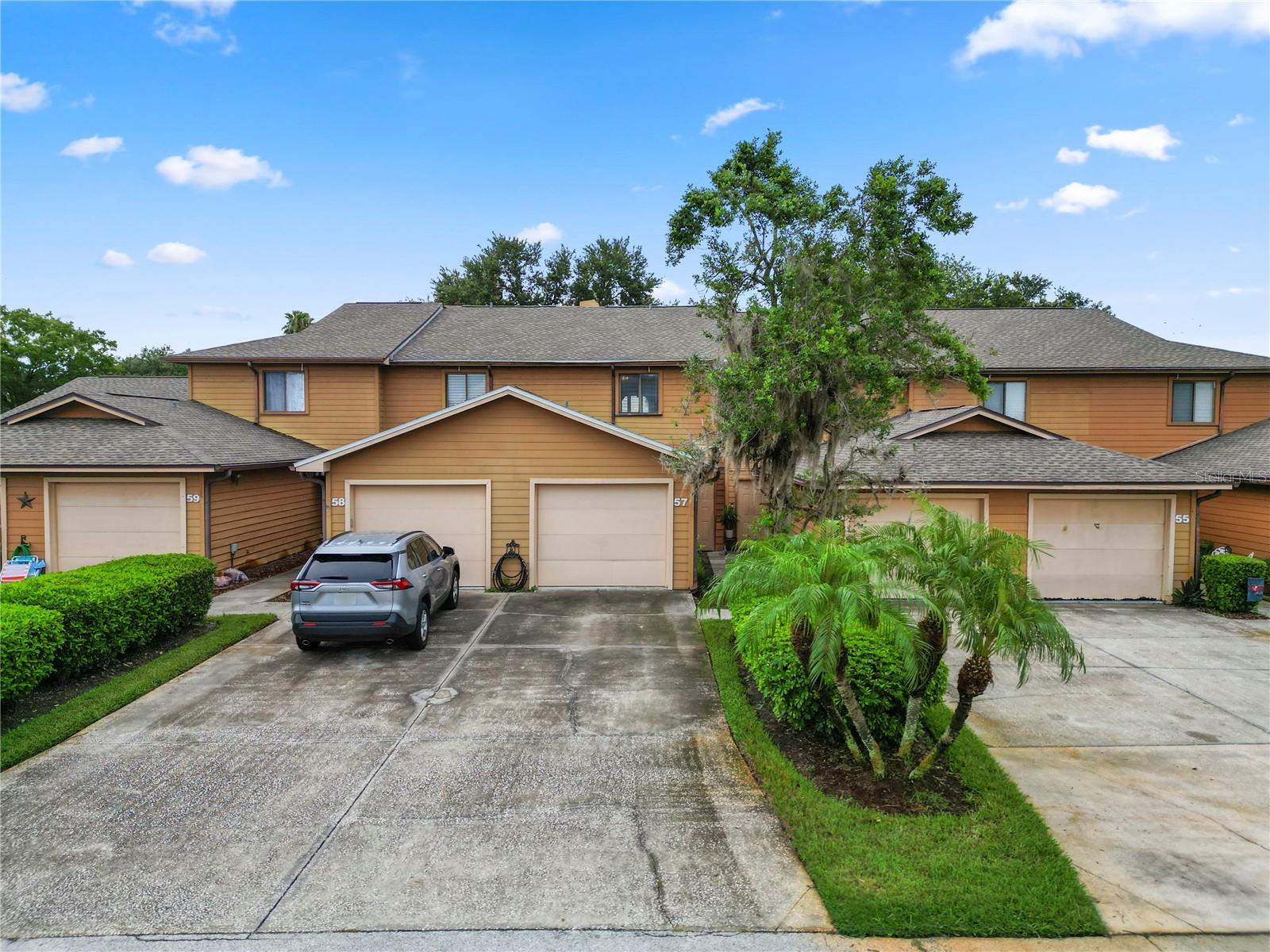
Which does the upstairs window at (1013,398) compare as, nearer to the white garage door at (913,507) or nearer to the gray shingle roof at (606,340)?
the gray shingle roof at (606,340)

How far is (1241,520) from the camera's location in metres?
14.9

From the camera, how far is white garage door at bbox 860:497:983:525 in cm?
1320

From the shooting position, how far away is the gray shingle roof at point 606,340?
18812 millimetres

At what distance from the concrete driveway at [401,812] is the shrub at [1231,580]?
10.8 metres

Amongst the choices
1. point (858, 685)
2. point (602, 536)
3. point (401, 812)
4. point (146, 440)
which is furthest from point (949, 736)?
point (146, 440)

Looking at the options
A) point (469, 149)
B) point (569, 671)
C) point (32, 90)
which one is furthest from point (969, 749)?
point (469, 149)

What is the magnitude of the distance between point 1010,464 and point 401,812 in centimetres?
1320

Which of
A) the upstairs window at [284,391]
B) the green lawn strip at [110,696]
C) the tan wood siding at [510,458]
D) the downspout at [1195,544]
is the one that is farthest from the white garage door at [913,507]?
the upstairs window at [284,391]

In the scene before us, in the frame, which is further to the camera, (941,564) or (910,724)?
(910,724)

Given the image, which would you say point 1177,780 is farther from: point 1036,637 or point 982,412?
point 982,412

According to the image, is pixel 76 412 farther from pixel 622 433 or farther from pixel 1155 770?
pixel 1155 770

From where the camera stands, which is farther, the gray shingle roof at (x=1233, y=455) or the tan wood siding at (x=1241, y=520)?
the gray shingle roof at (x=1233, y=455)

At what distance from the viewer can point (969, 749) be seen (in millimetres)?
6133

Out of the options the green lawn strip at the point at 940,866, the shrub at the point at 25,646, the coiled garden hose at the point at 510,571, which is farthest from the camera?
the coiled garden hose at the point at 510,571
